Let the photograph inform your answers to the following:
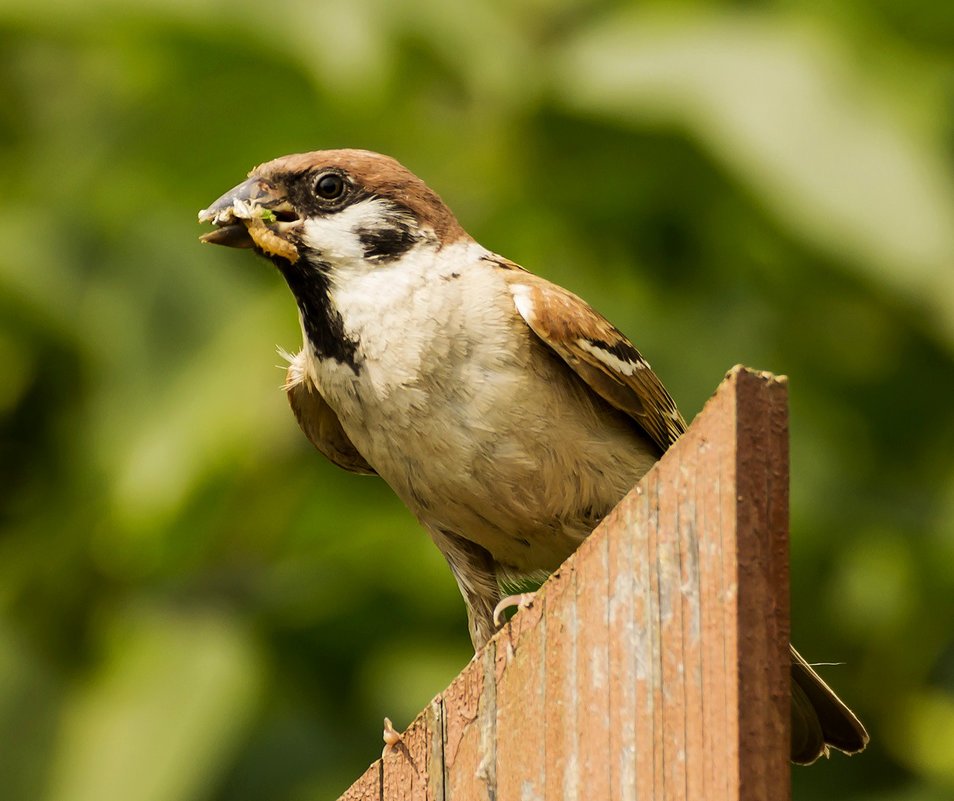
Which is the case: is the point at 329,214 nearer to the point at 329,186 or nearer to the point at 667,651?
the point at 329,186

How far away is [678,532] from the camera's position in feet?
7.72

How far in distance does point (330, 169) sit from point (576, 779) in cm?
183

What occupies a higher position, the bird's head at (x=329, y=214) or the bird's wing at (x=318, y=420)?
the bird's head at (x=329, y=214)

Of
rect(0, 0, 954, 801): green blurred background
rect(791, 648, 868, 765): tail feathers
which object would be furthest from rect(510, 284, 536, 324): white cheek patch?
rect(0, 0, 954, 801): green blurred background

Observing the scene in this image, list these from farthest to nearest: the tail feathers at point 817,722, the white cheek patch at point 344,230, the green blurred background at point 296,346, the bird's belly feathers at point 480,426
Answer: the green blurred background at point 296,346 → the white cheek patch at point 344,230 → the bird's belly feathers at point 480,426 → the tail feathers at point 817,722

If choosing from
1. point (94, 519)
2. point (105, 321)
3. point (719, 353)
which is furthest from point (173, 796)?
point (719, 353)

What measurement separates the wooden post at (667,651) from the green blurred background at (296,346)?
2509mm

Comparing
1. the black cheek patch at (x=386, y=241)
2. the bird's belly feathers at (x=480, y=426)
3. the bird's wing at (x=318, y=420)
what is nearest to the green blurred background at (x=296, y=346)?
the bird's wing at (x=318, y=420)

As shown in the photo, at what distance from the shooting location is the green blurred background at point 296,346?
5105 mm

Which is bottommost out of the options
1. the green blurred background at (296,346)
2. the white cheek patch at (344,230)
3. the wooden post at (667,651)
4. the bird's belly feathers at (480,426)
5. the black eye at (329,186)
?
the green blurred background at (296,346)

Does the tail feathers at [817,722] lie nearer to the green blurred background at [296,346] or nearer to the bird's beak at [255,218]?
the bird's beak at [255,218]

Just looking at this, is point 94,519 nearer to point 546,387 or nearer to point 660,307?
point 660,307

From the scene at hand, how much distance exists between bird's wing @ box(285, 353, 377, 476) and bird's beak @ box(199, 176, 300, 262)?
0.36 m

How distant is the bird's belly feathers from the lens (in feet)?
11.8
